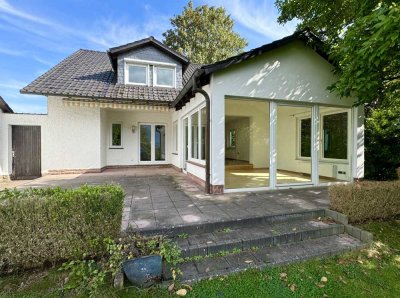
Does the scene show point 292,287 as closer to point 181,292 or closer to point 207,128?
point 181,292

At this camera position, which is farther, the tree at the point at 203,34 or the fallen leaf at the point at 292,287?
the tree at the point at 203,34

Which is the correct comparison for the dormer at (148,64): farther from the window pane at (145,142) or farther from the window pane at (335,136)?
the window pane at (335,136)

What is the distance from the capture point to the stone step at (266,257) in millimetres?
4234

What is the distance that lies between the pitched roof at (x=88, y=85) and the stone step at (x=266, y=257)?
12072 millimetres

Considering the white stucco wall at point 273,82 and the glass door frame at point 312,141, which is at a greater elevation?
the white stucco wall at point 273,82

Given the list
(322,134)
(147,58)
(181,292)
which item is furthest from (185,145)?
(181,292)

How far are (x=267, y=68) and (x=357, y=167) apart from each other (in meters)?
6.72

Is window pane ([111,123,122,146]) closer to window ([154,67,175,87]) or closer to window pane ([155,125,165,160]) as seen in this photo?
window pane ([155,125,165,160])

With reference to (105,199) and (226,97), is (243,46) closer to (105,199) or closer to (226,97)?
(226,97)

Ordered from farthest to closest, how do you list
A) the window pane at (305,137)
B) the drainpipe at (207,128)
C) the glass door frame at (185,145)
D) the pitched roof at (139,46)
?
the pitched roof at (139,46)
the glass door frame at (185,145)
the window pane at (305,137)
the drainpipe at (207,128)

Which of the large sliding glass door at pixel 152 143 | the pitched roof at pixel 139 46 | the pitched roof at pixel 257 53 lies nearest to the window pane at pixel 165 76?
the pitched roof at pixel 139 46

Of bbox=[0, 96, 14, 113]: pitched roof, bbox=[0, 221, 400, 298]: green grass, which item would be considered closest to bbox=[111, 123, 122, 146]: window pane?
bbox=[0, 96, 14, 113]: pitched roof

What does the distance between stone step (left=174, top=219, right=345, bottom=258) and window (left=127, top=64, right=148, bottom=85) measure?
14140 mm

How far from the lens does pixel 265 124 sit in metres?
15.1
